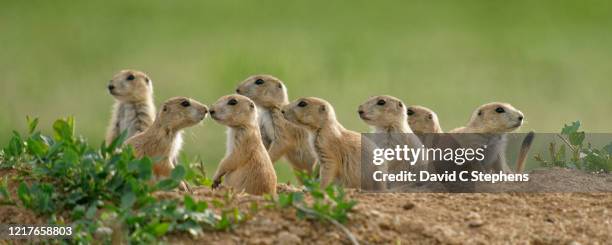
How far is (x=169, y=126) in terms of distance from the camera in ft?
30.5

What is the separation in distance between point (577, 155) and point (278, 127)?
2937 millimetres

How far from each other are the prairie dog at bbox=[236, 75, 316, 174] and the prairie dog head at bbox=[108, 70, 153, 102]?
0.94 metres

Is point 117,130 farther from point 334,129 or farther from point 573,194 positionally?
point 573,194

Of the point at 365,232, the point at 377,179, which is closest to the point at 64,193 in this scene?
the point at 365,232

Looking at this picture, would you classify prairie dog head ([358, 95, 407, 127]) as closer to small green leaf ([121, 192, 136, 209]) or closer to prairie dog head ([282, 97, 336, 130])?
prairie dog head ([282, 97, 336, 130])

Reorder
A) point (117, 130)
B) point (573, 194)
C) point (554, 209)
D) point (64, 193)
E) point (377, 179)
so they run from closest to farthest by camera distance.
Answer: point (64, 193), point (554, 209), point (573, 194), point (377, 179), point (117, 130)

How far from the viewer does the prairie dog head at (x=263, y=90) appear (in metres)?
10.8

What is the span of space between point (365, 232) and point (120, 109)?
4938 millimetres

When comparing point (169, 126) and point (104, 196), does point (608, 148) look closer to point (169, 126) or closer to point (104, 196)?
point (169, 126)

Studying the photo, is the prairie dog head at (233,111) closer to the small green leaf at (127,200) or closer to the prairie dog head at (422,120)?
the prairie dog head at (422,120)

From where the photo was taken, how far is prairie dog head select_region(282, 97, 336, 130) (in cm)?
985

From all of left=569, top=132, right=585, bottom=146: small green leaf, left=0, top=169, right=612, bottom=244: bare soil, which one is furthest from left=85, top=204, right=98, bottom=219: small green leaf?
left=569, top=132, right=585, bottom=146: small green leaf

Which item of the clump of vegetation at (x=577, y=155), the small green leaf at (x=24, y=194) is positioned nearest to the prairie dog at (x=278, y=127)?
the clump of vegetation at (x=577, y=155)

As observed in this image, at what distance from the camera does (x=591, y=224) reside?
7.43m
